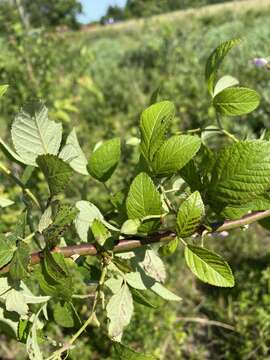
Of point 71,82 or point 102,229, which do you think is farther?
point 71,82

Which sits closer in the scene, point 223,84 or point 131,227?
point 131,227

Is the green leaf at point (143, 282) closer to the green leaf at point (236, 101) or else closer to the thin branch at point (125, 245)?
the thin branch at point (125, 245)

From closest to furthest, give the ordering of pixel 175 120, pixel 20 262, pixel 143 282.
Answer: pixel 20 262, pixel 143 282, pixel 175 120

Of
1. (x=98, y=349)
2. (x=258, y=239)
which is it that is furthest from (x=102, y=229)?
(x=258, y=239)

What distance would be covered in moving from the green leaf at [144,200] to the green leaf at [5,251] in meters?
0.10

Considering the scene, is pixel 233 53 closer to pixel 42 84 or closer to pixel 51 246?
pixel 42 84

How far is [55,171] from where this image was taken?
0.37 meters

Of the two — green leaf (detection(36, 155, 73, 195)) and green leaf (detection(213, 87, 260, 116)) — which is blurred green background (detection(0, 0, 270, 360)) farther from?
green leaf (detection(36, 155, 73, 195))

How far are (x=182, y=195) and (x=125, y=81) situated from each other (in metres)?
4.56

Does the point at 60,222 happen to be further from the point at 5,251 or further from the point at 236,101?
the point at 236,101

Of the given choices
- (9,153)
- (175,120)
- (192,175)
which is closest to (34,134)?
(9,153)

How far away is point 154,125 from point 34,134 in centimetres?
11

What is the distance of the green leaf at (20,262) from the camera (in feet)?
1.21

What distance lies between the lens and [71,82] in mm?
4141
